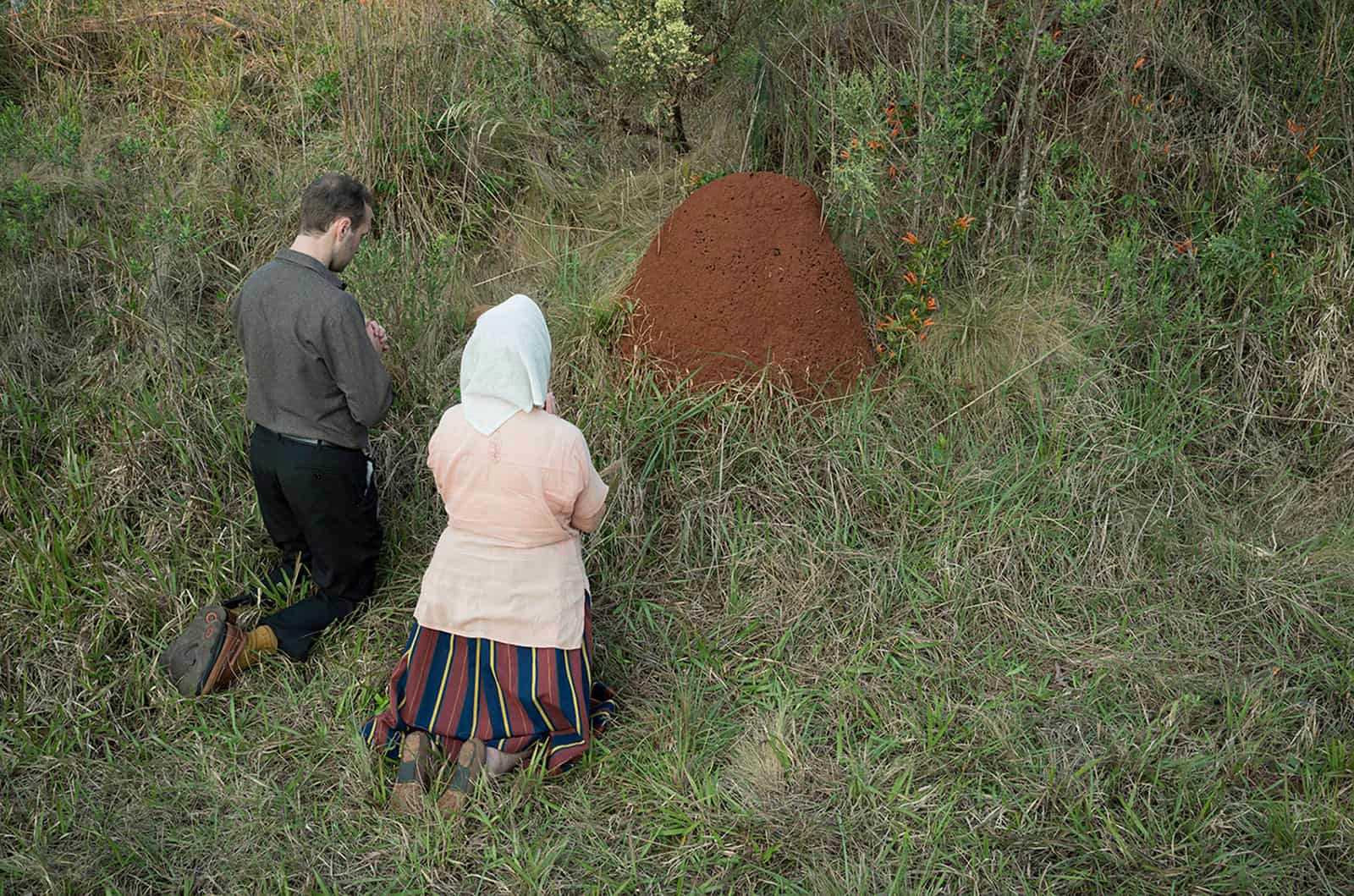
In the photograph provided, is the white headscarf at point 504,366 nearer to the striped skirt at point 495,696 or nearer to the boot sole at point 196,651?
the striped skirt at point 495,696

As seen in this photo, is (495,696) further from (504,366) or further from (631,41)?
(631,41)

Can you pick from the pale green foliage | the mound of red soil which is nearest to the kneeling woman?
the mound of red soil

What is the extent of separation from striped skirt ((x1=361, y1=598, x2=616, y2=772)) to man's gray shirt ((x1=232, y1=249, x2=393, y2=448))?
83cm

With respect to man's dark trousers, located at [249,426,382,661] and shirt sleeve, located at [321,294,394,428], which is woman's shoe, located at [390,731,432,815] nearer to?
man's dark trousers, located at [249,426,382,661]

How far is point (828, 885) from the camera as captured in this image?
2816 millimetres

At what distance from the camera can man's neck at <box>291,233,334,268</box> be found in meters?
3.46

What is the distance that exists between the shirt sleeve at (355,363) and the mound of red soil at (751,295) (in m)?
1.19

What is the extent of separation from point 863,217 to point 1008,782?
2512 millimetres

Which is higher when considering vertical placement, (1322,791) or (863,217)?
(863,217)

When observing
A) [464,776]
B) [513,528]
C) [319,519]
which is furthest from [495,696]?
[319,519]

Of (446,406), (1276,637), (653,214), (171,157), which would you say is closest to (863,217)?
(653,214)

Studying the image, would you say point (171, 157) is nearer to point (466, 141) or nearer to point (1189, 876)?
point (466, 141)

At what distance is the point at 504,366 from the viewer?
115 inches

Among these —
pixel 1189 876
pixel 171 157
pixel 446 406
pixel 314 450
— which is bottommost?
pixel 1189 876
